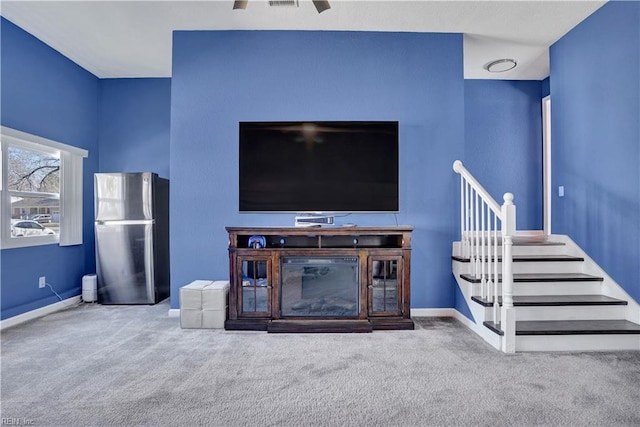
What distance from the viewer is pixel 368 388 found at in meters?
1.97

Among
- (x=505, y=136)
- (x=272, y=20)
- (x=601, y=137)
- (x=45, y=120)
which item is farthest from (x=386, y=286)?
(x=45, y=120)

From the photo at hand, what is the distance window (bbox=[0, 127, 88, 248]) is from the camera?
327 centimetres

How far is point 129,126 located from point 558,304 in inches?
200

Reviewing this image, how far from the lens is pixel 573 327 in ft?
8.46

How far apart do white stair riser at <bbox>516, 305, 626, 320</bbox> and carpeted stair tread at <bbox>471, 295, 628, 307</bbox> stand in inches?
1.4

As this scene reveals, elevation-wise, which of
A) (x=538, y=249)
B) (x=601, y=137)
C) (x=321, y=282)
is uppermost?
(x=601, y=137)

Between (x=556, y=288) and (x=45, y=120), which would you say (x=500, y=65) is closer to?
(x=556, y=288)

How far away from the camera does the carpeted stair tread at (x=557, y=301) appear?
108 inches

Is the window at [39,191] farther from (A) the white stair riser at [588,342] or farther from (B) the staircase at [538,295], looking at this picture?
(A) the white stair riser at [588,342]

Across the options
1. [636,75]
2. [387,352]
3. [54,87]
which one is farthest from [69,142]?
[636,75]

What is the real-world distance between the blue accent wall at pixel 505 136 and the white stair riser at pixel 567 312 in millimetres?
2190

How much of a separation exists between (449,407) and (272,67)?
325 centimetres

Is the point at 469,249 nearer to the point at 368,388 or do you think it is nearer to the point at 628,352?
the point at 628,352

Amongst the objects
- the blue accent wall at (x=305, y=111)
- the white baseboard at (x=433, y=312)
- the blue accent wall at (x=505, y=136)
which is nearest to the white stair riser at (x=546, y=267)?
the white baseboard at (x=433, y=312)
